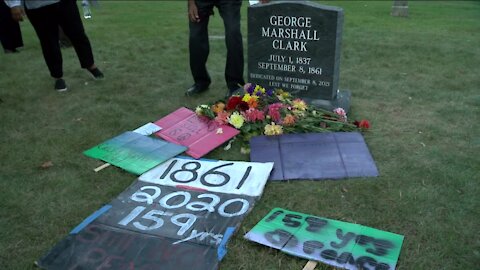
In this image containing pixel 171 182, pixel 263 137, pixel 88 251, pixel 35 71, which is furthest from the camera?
pixel 35 71

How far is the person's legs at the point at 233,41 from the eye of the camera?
397 centimetres

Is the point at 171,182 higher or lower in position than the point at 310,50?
lower

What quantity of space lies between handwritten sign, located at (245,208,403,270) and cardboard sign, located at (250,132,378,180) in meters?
0.50

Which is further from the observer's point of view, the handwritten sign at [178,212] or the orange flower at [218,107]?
the orange flower at [218,107]

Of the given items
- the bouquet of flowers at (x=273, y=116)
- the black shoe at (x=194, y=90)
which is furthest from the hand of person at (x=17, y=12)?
the bouquet of flowers at (x=273, y=116)

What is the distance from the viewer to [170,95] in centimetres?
438

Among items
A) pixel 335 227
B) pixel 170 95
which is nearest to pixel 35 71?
pixel 170 95

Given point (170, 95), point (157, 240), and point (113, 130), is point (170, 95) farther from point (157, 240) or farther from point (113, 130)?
point (157, 240)

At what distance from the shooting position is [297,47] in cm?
378

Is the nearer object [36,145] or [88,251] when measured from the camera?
[88,251]

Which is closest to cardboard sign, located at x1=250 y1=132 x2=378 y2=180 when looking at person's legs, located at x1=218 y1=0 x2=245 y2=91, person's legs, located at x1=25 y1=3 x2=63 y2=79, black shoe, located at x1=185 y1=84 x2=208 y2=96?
person's legs, located at x1=218 y1=0 x2=245 y2=91

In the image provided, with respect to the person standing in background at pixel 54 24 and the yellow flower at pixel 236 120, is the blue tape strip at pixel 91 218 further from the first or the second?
the person standing in background at pixel 54 24

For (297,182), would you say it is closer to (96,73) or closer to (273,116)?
(273,116)

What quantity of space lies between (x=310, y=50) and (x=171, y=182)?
1.77 m
